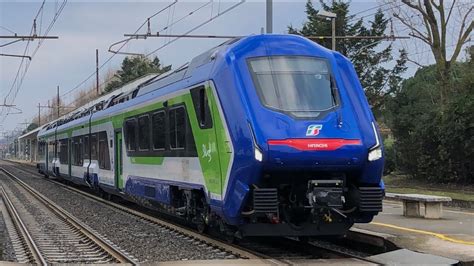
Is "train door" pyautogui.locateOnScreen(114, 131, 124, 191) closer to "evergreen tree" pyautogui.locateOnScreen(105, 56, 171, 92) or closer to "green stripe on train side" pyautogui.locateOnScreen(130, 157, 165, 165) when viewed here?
"green stripe on train side" pyautogui.locateOnScreen(130, 157, 165, 165)

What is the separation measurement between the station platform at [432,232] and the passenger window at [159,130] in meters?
4.23

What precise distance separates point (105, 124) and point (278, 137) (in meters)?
11.4

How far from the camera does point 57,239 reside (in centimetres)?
1248

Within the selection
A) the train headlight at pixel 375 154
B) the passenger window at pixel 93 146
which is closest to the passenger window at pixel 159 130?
the train headlight at pixel 375 154

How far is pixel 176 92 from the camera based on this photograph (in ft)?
38.2

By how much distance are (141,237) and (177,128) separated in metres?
2.35

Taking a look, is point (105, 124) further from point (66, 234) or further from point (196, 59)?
point (196, 59)

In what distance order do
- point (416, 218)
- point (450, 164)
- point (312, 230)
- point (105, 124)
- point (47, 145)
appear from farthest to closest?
point (47, 145) → point (450, 164) → point (105, 124) → point (416, 218) → point (312, 230)

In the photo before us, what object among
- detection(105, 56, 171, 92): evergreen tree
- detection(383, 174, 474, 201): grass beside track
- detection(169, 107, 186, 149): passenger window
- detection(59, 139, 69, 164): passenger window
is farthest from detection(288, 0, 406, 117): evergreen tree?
detection(105, 56, 171, 92): evergreen tree

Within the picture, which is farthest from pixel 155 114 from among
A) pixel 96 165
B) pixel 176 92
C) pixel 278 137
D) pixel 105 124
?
pixel 96 165

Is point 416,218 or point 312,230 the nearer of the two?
point 312,230

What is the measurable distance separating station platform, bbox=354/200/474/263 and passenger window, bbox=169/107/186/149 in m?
3.69

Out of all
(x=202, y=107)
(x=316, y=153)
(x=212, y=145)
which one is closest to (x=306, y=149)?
(x=316, y=153)

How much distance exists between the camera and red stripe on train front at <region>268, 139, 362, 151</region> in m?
8.73
